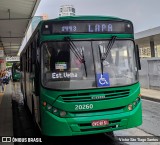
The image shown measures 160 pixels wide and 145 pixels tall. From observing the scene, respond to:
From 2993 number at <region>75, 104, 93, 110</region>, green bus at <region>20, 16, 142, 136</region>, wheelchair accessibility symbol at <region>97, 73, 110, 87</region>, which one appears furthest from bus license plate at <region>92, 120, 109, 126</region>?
wheelchair accessibility symbol at <region>97, 73, 110, 87</region>

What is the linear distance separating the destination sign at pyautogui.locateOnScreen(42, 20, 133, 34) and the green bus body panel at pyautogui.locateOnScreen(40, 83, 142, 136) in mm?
1318

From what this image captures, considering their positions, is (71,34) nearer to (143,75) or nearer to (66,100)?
(66,100)

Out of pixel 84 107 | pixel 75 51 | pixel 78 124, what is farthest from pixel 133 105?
pixel 75 51

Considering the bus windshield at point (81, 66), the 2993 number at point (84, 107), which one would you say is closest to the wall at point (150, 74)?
the bus windshield at point (81, 66)

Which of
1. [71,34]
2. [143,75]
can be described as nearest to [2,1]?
[71,34]

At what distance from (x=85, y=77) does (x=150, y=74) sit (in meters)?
16.1

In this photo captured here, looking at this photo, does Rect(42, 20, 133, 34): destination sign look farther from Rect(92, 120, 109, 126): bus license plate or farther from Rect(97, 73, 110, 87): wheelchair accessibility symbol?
Rect(92, 120, 109, 126): bus license plate

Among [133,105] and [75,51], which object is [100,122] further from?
[75,51]

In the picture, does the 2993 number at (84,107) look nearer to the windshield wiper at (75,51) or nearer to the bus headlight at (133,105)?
the windshield wiper at (75,51)

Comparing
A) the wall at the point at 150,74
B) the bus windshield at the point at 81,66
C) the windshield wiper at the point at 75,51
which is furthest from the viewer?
the wall at the point at 150,74

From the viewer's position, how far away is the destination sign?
7102mm

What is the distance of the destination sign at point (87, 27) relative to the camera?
23.3 feet

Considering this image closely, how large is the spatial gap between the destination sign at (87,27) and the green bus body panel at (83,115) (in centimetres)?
132

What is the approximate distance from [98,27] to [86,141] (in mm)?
2794
